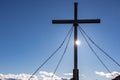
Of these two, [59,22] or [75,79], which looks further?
[59,22]

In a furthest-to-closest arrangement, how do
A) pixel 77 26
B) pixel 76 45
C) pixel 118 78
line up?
pixel 118 78
pixel 77 26
pixel 76 45

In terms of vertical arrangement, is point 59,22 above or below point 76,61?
above

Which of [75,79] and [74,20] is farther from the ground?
[74,20]

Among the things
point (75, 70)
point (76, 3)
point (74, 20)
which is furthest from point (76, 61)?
point (76, 3)

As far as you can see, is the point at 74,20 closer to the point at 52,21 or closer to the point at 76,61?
the point at 52,21

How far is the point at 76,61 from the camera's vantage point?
16.3 meters

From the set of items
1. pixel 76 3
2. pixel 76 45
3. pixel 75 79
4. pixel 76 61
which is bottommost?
pixel 75 79

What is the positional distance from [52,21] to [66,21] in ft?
3.48

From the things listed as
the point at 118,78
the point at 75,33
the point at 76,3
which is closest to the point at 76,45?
the point at 75,33

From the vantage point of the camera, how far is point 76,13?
17.9 metres

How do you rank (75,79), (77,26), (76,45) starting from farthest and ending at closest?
(77,26) → (76,45) → (75,79)

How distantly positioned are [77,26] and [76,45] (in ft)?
5.63

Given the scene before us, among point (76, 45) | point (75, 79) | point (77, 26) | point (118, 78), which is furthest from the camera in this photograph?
point (118, 78)

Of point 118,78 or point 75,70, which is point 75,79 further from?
point 118,78
